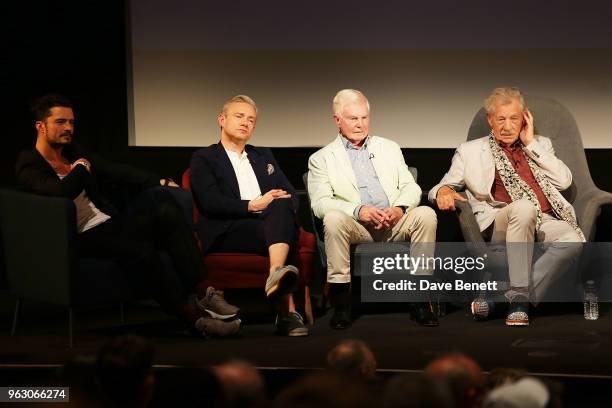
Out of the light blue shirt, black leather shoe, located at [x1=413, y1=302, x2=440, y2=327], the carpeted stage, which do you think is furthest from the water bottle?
the light blue shirt

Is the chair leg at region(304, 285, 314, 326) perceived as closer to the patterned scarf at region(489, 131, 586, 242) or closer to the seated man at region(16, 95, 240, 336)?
the seated man at region(16, 95, 240, 336)

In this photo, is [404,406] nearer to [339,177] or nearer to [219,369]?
[219,369]

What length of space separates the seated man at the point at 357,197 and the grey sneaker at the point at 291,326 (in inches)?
8.9

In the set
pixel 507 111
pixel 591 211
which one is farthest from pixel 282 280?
pixel 591 211

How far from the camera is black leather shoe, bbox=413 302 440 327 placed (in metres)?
4.86

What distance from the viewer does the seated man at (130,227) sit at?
457cm

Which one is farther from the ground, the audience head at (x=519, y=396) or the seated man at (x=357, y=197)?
the seated man at (x=357, y=197)

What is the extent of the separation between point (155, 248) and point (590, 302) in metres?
2.07

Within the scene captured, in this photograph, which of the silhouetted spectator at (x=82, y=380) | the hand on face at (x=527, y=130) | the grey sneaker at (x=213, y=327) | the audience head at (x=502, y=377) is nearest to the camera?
the silhouetted spectator at (x=82, y=380)

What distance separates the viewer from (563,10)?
18.9 feet

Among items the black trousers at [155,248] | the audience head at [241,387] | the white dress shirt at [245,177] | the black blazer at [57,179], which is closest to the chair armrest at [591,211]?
the white dress shirt at [245,177]

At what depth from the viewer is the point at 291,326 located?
15.2 ft

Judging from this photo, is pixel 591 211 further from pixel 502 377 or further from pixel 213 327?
pixel 502 377
